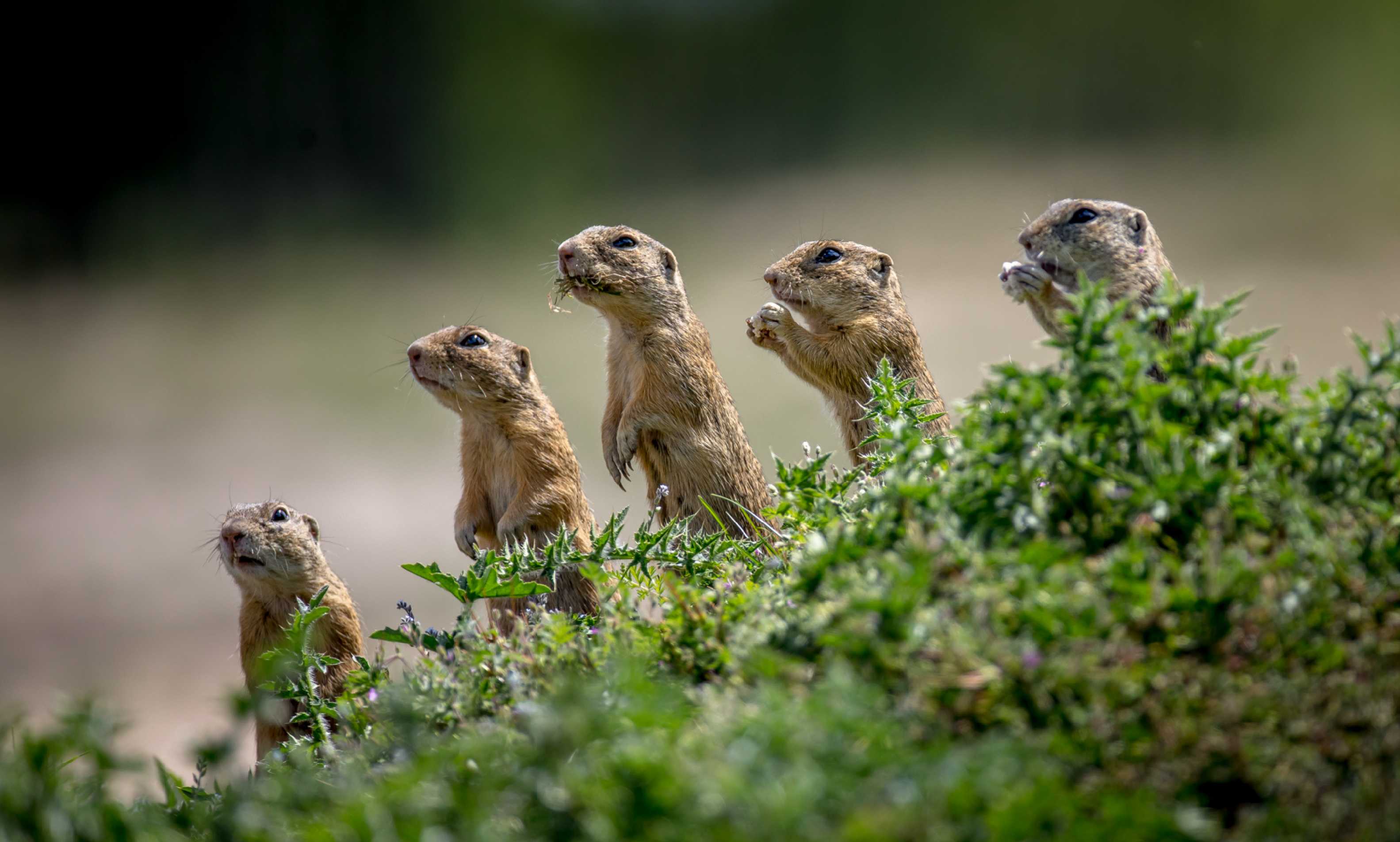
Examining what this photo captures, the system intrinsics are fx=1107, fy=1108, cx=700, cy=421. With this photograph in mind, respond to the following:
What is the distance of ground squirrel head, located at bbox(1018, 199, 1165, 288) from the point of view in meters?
3.14

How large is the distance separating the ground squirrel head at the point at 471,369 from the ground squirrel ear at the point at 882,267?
141 centimetres

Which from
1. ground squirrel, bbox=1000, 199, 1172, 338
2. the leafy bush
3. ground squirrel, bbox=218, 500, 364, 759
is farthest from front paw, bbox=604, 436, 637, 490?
the leafy bush

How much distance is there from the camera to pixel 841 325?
14.0 ft

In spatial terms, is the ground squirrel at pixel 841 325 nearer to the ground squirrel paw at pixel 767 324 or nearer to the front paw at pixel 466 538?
the ground squirrel paw at pixel 767 324

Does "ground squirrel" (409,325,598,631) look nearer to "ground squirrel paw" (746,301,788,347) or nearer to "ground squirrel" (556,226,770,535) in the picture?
"ground squirrel" (556,226,770,535)

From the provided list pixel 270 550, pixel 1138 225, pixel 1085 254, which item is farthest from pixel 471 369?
pixel 1138 225

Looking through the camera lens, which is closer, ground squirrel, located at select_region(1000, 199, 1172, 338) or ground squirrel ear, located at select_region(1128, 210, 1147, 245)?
ground squirrel, located at select_region(1000, 199, 1172, 338)

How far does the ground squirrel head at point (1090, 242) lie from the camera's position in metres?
3.14

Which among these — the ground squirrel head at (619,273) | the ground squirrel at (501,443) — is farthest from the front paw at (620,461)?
the ground squirrel head at (619,273)

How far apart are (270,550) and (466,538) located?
650mm

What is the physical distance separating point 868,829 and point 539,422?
10.3 feet

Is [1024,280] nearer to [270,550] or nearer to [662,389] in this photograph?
[662,389]

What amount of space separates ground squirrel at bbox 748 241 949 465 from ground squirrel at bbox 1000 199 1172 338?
0.96 metres

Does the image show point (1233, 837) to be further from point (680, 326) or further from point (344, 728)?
point (680, 326)
